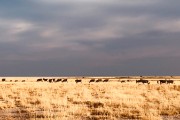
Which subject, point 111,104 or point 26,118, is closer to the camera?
point 26,118

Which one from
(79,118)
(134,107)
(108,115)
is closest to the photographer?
(79,118)

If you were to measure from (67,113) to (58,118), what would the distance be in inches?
89.7

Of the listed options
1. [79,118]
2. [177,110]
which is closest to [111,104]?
[177,110]

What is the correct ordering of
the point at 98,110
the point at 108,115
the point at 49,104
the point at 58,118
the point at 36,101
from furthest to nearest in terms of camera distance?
1. the point at 36,101
2. the point at 49,104
3. the point at 98,110
4. the point at 108,115
5. the point at 58,118

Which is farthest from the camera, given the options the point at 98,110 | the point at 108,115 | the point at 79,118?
the point at 98,110

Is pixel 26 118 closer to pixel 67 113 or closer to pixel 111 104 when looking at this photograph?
pixel 67 113

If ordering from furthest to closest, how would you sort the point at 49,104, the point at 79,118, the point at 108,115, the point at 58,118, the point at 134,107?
the point at 49,104 < the point at 134,107 < the point at 108,115 < the point at 79,118 < the point at 58,118

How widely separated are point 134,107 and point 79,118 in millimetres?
4510

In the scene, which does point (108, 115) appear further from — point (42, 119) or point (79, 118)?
point (42, 119)

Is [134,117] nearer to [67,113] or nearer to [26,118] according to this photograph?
[67,113]

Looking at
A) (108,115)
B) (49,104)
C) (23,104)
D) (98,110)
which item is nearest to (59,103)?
(49,104)

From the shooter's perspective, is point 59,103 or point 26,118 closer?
point 26,118

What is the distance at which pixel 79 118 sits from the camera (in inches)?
637

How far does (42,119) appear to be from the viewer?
15.8 meters
